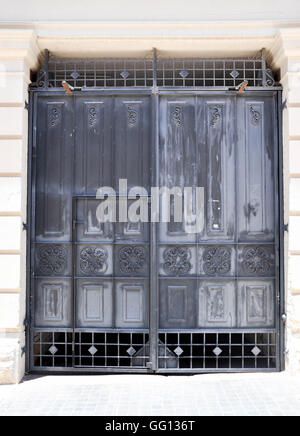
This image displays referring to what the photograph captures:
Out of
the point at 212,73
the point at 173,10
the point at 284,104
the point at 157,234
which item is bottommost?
the point at 157,234

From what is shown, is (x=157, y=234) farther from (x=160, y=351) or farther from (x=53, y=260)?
(x=160, y=351)

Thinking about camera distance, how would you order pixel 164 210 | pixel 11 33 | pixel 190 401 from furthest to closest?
pixel 164 210 < pixel 11 33 < pixel 190 401

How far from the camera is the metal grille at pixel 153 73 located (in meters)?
5.81

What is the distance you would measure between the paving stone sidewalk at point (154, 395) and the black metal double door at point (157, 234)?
29 centimetres

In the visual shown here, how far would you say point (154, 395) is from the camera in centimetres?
482

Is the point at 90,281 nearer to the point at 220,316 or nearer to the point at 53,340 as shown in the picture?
the point at 53,340

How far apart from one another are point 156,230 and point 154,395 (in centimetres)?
210

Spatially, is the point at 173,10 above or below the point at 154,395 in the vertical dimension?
above

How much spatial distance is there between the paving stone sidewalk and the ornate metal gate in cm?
26

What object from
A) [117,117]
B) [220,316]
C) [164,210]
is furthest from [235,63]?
[220,316]

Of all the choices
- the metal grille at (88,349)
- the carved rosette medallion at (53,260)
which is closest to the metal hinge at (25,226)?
the carved rosette medallion at (53,260)

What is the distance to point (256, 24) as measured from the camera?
214 inches

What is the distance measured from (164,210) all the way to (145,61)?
220cm

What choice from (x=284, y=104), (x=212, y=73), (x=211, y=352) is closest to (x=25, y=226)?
(x=211, y=352)
